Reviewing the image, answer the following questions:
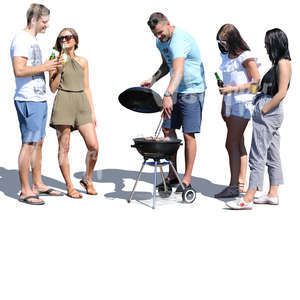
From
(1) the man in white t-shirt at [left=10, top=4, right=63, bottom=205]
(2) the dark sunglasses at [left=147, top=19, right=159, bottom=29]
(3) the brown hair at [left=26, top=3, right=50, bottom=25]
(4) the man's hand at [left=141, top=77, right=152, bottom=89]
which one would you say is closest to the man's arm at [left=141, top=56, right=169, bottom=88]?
(4) the man's hand at [left=141, top=77, right=152, bottom=89]

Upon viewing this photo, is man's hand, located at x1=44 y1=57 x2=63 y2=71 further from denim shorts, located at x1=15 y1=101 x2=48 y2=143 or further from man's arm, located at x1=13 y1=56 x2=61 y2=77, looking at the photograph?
denim shorts, located at x1=15 y1=101 x2=48 y2=143

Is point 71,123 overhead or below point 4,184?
overhead

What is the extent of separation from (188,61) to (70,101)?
151 cm

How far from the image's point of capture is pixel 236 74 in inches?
256

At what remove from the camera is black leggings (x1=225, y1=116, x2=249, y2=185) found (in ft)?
21.9

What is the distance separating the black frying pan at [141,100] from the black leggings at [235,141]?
900 mm

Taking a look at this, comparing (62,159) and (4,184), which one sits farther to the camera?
(4,184)

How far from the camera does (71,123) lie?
21.5 feet

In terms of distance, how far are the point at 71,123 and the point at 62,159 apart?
1.53 ft

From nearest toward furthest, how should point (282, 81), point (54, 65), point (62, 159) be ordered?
point (282, 81)
point (54, 65)
point (62, 159)

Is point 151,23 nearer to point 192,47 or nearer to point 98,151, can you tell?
point 192,47

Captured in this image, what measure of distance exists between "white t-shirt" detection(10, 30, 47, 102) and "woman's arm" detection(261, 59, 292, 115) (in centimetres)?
261

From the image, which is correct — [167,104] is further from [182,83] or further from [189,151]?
[189,151]

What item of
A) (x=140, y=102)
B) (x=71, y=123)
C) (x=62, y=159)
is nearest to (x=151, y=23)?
Answer: (x=140, y=102)
